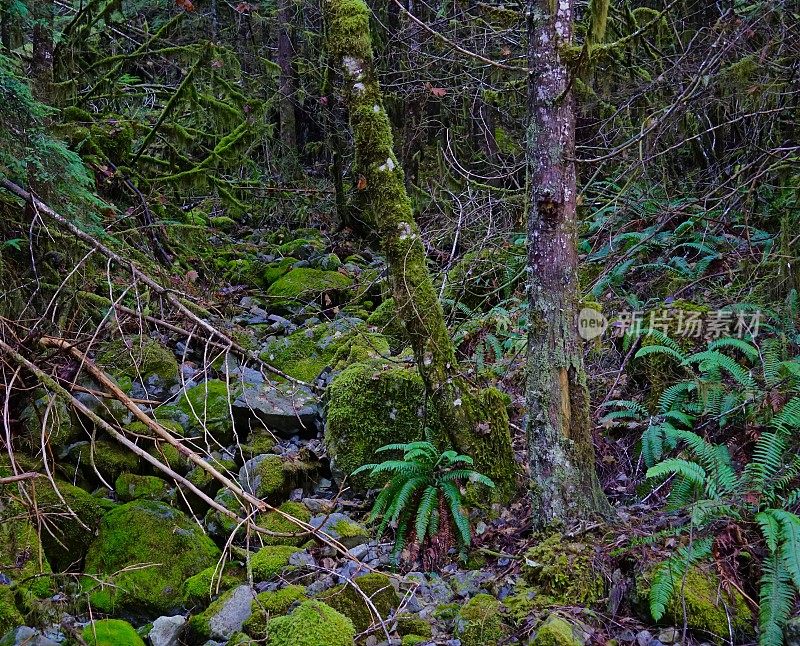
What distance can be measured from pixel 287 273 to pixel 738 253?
6.67 meters

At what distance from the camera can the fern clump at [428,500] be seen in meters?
4.49

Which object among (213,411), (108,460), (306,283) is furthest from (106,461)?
(306,283)

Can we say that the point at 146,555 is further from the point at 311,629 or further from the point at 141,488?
the point at 311,629

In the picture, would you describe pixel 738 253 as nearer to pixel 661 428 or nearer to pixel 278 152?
pixel 661 428

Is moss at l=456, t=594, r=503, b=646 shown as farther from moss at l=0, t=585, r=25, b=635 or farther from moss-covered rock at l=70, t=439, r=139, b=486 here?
moss-covered rock at l=70, t=439, r=139, b=486

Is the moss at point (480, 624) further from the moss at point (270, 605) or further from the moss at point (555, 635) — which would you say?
the moss at point (270, 605)

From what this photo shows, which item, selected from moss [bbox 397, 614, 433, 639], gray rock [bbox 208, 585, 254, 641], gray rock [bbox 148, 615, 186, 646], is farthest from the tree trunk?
gray rock [bbox 148, 615, 186, 646]

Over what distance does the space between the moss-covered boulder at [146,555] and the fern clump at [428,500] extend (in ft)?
4.45

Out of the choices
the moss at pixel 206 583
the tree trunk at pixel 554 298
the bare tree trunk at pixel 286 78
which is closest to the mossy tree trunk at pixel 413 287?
the tree trunk at pixel 554 298

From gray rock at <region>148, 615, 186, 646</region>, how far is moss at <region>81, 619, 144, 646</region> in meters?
0.11

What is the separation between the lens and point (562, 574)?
3.78 metres

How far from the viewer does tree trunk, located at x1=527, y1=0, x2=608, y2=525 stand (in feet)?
12.8

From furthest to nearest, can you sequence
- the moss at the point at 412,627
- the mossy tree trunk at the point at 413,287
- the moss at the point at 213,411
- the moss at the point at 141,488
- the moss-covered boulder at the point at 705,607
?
the moss at the point at 213,411
the moss at the point at 141,488
the mossy tree trunk at the point at 413,287
the moss at the point at 412,627
the moss-covered boulder at the point at 705,607

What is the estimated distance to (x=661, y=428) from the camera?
4891 mm
